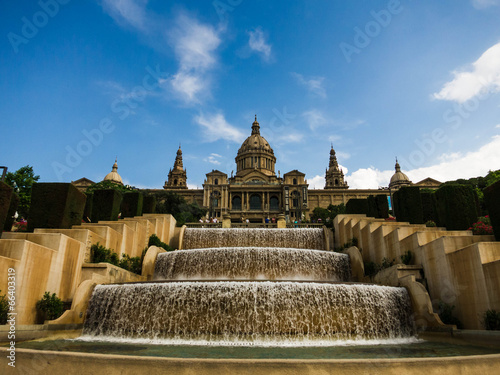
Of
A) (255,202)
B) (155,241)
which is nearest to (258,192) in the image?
(255,202)

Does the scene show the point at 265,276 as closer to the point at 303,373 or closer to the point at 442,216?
the point at 442,216

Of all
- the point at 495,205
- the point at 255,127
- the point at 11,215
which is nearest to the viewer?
the point at 495,205

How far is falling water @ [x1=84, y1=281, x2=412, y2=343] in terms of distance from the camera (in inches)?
423

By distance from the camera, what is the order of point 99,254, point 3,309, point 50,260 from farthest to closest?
1. point 99,254
2. point 50,260
3. point 3,309

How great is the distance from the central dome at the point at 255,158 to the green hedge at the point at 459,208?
Answer: 85.1 meters

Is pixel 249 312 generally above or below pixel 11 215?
below

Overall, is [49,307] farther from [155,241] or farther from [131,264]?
[155,241]

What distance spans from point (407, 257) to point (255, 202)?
72.8m

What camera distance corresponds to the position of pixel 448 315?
36.5 ft

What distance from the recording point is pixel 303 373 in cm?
506

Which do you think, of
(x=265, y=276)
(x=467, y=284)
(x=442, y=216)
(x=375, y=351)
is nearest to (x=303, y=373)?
(x=375, y=351)

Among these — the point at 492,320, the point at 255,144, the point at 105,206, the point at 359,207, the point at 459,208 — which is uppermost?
the point at 255,144

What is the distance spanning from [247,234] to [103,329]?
43.3 feet

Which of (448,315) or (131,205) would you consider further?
(131,205)
